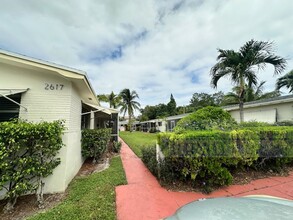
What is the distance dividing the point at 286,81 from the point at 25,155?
21.3m

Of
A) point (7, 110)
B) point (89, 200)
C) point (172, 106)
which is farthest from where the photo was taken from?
point (172, 106)

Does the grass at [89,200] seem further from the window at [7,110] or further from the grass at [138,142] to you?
the grass at [138,142]

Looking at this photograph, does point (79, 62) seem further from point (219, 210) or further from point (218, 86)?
point (219, 210)

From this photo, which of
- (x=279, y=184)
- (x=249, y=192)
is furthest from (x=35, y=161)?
(x=279, y=184)

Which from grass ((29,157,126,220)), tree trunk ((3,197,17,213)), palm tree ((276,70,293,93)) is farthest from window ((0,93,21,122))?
palm tree ((276,70,293,93))

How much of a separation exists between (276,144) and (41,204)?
877 cm

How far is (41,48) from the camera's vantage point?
27.7 ft

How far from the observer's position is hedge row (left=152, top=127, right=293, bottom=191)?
184 inches

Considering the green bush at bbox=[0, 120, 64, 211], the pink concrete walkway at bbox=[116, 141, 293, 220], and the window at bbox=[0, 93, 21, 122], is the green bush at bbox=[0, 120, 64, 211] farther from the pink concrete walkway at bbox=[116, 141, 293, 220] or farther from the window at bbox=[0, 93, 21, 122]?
the pink concrete walkway at bbox=[116, 141, 293, 220]

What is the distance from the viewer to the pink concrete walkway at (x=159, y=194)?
3707 mm

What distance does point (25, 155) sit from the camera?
4.29 m

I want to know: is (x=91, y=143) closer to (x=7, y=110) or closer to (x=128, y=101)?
(x=7, y=110)

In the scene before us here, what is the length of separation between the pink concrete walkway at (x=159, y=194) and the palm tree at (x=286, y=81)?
519 inches

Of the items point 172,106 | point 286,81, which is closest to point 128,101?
point 172,106
